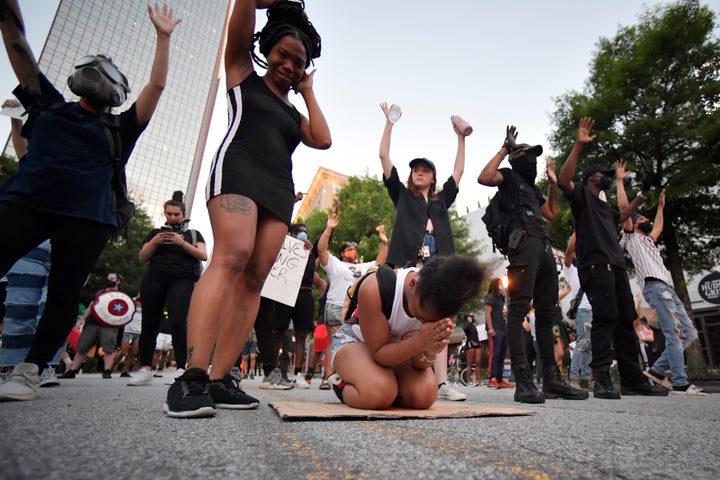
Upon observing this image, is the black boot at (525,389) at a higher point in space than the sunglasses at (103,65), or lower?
lower

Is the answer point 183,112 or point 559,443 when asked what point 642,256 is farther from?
point 183,112

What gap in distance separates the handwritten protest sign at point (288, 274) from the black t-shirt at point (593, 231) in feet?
10.7

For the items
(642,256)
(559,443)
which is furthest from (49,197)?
(642,256)

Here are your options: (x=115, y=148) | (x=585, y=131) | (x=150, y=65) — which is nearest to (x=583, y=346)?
(x=585, y=131)

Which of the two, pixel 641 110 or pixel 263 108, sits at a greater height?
pixel 641 110

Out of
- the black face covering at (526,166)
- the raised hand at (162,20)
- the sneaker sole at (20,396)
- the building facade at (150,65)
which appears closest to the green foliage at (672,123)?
the black face covering at (526,166)

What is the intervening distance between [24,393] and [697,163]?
1519cm

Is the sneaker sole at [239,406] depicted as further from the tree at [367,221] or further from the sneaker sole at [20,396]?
the tree at [367,221]

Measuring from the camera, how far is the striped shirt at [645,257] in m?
5.10

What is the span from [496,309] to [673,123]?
29.7ft

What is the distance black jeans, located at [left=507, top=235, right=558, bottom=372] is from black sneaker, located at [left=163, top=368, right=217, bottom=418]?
2.52 meters

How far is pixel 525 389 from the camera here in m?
3.20

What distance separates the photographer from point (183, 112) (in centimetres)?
4916

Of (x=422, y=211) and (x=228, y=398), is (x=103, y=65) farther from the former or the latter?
(x=422, y=211)
